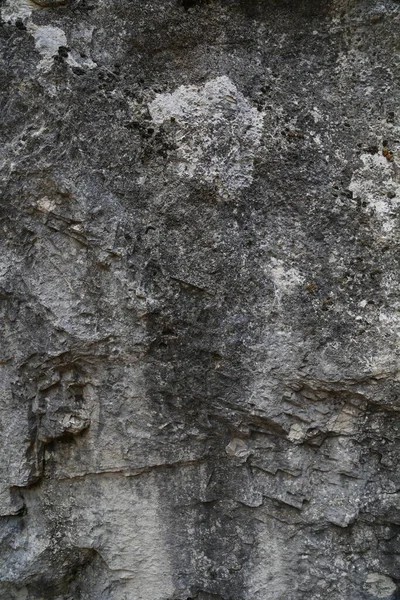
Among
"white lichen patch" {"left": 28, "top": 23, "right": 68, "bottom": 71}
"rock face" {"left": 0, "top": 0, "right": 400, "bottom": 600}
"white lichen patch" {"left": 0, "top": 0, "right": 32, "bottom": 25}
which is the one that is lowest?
"rock face" {"left": 0, "top": 0, "right": 400, "bottom": 600}

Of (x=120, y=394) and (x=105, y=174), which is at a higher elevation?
(x=105, y=174)

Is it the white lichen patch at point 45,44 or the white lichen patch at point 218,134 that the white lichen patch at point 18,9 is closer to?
the white lichen patch at point 45,44

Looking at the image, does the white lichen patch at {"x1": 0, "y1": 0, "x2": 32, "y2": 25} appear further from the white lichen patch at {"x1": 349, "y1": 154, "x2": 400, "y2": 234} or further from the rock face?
the white lichen patch at {"x1": 349, "y1": 154, "x2": 400, "y2": 234}

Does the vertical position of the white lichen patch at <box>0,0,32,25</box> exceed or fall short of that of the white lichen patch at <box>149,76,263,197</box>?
it exceeds it

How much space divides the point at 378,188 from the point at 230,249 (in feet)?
1.50

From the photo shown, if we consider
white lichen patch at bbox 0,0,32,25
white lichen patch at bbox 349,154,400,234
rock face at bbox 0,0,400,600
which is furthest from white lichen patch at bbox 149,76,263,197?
white lichen patch at bbox 0,0,32,25

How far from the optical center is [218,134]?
1.60m

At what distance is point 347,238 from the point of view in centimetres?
158

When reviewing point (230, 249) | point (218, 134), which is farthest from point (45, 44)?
point (230, 249)

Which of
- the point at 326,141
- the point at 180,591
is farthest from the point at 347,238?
the point at 180,591

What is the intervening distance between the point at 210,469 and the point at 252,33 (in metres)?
1.33

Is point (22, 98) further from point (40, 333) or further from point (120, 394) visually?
point (120, 394)

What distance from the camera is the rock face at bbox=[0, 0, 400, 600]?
Answer: 1582 millimetres

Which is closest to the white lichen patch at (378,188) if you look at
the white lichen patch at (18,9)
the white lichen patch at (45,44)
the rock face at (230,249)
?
the rock face at (230,249)
